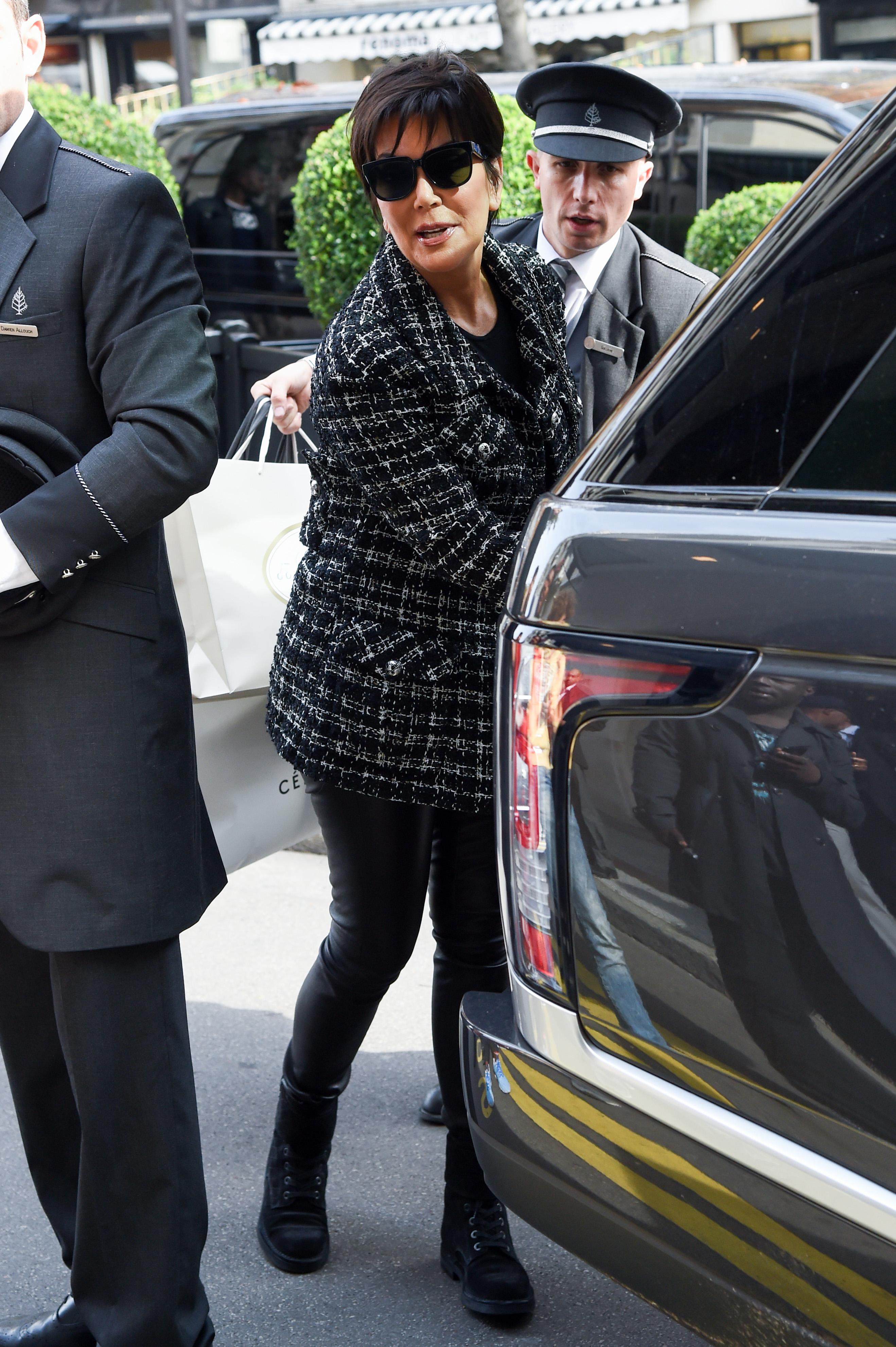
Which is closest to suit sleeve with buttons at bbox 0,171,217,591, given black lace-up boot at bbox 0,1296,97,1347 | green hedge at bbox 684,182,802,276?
black lace-up boot at bbox 0,1296,97,1347

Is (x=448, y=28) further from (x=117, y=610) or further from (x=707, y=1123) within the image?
(x=707, y=1123)

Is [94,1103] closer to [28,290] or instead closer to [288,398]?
[28,290]

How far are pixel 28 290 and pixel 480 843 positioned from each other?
0.99m

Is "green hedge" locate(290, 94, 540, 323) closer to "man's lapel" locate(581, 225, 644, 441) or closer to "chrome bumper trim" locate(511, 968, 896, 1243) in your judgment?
"man's lapel" locate(581, 225, 644, 441)

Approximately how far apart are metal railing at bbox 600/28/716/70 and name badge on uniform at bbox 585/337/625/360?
10.7 m

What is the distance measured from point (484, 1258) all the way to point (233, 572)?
1150 millimetres

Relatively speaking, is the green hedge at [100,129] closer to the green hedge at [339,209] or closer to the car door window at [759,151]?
the green hedge at [339,209]

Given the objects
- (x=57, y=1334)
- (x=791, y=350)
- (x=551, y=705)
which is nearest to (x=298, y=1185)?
(x=57, y=1334)

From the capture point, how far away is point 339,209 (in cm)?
557

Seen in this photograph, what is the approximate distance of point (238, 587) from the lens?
2.33 m

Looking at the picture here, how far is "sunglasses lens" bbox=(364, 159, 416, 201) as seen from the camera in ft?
6.38

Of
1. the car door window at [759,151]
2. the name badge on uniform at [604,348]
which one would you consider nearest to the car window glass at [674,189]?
the car door window at [759,151]

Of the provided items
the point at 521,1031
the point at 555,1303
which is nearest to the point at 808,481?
the point at 521,1031

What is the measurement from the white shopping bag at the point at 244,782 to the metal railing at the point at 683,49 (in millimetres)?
11062
